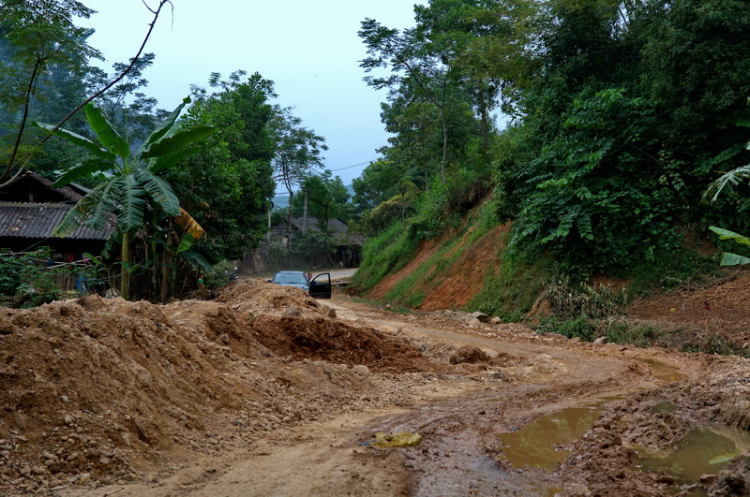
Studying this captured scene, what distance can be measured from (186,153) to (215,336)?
Result: 6885 mm

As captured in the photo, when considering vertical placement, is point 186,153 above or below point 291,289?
above

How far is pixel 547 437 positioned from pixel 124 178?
462 inches

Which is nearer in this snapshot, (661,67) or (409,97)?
(661,67)

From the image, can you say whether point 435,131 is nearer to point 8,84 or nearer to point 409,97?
point 409,97

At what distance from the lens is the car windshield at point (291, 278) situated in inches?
897

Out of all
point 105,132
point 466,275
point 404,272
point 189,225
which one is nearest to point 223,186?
point 189,225

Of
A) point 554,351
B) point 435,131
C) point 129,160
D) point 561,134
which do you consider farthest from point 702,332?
point 435,131

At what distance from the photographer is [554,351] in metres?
12.6

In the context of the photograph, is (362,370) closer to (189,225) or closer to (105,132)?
(189,225)

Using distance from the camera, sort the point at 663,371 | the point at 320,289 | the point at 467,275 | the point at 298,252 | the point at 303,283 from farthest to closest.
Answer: the point at 298,252
the point at 320,289
the point at 303,283
the point at 467,275
the point at 663,371

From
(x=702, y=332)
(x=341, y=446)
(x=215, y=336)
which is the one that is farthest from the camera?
(x=702, y=332)

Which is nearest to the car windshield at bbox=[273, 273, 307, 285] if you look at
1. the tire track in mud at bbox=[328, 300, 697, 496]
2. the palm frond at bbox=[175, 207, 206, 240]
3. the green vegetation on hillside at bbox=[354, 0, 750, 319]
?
the green vegetation on hillside at bbox=[354, 0, 750, 319]

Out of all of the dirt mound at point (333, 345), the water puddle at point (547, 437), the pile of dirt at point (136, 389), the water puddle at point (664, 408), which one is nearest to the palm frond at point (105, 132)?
the pile of dirt at point (136, 389)

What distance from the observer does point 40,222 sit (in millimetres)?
19281
